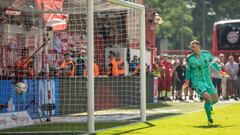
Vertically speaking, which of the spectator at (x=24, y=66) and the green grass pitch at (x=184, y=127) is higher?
the spectator at (x=24, y=66)

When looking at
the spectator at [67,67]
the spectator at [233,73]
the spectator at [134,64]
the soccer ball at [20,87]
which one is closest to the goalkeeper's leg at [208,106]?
the soccer ball at [20,87]

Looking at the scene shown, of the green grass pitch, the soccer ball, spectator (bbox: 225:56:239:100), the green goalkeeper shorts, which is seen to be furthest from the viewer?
spectator (bbox: 225:56:239:100)

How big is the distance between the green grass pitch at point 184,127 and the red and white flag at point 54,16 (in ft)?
13.3

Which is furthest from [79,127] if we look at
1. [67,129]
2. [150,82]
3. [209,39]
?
[209,39]

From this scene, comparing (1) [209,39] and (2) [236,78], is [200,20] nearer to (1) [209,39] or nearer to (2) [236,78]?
(1) [209,39]

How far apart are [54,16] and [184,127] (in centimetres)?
682

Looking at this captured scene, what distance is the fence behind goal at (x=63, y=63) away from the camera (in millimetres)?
18672

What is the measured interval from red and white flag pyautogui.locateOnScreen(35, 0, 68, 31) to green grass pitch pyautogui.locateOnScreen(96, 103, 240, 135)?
13.3 feet

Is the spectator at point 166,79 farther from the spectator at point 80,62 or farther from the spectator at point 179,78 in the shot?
the spectator at point 80,62

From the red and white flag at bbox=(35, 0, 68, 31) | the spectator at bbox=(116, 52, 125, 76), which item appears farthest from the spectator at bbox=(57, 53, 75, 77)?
the spectator at bbox=(116, 52, 125, 76)

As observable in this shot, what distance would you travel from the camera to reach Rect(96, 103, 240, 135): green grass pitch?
49.1 feet

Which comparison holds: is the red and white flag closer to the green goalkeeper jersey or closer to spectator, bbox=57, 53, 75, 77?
spectator, bbox=57, 53, 75, 77

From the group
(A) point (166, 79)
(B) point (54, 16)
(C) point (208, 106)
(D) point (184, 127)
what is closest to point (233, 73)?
(A) point (166, 79)

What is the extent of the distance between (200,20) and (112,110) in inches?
2798
